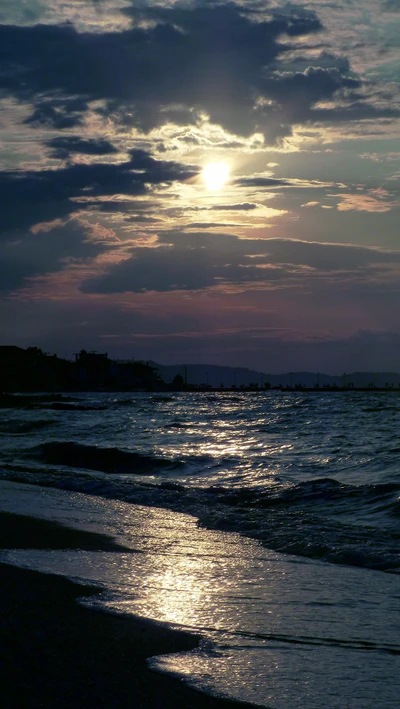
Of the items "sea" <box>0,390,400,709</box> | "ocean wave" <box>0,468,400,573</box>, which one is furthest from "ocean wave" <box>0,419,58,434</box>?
"ocean wave" <box>0,468,400,573</box>

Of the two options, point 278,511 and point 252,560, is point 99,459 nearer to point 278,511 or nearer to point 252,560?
point 278,511

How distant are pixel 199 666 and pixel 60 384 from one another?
165 metres

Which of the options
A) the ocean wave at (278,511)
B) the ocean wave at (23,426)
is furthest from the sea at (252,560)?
the ocean wave at (23,426)

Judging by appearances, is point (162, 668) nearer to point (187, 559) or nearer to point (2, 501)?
point (187, 559)

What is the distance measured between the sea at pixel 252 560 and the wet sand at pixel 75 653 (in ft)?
0.63

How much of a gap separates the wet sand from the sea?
7.6 inches

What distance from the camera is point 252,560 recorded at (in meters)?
8.88

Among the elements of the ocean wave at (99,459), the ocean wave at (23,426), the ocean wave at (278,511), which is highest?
the ocean wave at (278,511)

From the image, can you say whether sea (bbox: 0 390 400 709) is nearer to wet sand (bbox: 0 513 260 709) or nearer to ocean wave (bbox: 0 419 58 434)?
wet sand (bbox: 0 513 260 709)

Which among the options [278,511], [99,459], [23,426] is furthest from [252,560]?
[23,426]

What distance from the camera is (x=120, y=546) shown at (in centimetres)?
940

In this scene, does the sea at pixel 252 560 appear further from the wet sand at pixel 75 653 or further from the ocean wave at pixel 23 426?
the ocean wave at pixel 23 426

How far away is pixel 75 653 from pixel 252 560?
4.29 meters

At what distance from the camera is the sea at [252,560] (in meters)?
5.03
